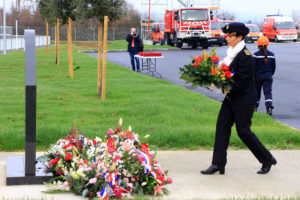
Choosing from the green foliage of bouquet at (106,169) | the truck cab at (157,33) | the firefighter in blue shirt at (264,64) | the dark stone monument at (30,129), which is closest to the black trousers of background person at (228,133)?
the green foliage of bouquet at (106,169)

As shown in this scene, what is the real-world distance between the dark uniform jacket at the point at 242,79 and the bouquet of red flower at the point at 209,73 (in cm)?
13

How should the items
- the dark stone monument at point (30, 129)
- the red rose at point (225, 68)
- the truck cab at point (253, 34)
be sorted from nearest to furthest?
the dark stone monument at point (30, 129) < the red rose at point (225, 68) < the truck cab at point (253, 34)

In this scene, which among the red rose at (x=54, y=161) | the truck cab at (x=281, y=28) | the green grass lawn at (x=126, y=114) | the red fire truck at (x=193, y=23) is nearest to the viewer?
the red rose at (x=54, y=161)

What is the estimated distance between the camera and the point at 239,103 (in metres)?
6.06

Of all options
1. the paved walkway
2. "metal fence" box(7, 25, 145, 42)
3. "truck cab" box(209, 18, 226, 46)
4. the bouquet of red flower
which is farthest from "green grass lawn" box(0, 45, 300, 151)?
"metal fence" box(7, 25, 145, 42)

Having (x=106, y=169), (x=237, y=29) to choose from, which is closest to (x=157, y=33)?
(x=237, y=29)

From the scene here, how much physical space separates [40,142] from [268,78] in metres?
5.41

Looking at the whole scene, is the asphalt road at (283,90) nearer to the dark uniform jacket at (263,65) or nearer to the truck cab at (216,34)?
the dark uniform jacket at (263,65)

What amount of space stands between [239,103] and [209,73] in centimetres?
55

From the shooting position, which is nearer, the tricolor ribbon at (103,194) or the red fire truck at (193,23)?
the tricolor ribbon at (103,194)

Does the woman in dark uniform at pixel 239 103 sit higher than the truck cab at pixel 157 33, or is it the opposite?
the truck cab at pixel 157 33

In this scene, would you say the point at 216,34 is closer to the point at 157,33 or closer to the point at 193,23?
the point at 193,23

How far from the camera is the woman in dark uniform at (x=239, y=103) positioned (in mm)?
6012

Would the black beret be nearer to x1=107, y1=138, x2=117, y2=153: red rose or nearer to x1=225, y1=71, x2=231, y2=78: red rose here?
x1=225, y1=71, x2=231, y2=78: red rose
